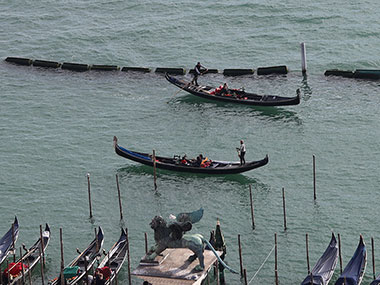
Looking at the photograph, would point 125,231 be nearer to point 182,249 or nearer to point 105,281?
point 105,281

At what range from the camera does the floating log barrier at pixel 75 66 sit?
251 feet

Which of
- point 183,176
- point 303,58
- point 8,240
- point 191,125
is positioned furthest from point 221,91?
point 8,240

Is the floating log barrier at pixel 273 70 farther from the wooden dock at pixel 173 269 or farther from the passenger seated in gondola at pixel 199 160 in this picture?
the wooden dock at pixel 173 269

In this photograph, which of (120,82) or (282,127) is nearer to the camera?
(282,127)

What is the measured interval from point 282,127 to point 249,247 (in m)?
16.6

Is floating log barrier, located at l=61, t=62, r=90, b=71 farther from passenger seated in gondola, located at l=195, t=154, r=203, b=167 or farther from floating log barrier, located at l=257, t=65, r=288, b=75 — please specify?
passenger seated in gondola, located at l=195, t=154, r=203, b=167

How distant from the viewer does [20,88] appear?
73000mm

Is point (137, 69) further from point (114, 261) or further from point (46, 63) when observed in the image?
point (114, 261)

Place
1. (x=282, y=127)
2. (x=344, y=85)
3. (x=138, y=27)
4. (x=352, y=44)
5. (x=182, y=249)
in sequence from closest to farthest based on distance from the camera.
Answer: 1. (x=182, y=249)
2. (x=282, y=127)
3. (x=344, y=85)
4. (x=352, y=44)
5. (x=138, y=27)

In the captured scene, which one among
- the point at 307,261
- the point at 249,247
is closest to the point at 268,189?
the point at 249,247

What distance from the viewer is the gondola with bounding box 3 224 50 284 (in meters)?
44.7

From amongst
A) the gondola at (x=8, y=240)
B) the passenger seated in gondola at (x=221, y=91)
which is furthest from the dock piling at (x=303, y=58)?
the gondola at (x=8, y=240)

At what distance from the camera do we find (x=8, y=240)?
48.1m

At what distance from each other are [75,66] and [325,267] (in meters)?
37.9
